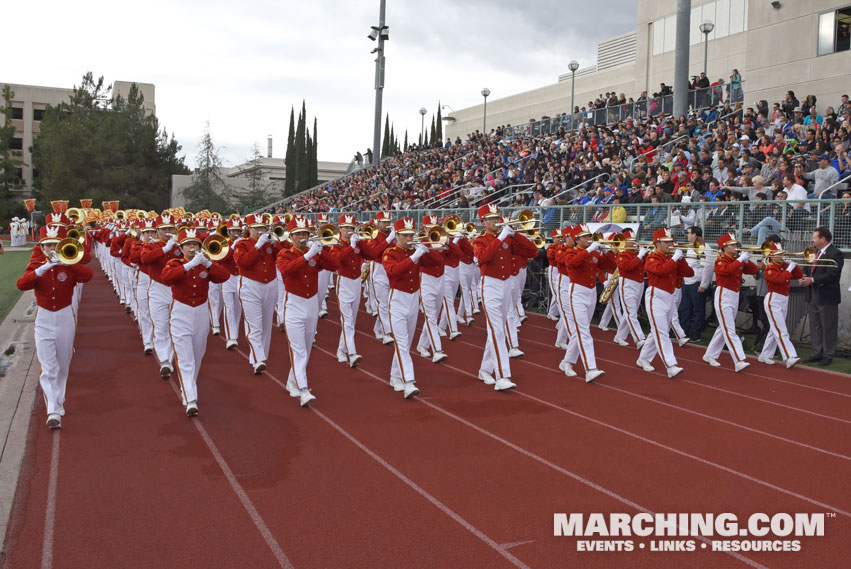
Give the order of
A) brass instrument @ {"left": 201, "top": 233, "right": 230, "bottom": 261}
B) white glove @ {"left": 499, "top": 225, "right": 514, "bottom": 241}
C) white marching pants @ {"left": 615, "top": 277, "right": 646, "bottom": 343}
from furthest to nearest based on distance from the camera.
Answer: white marching pants @ {"left": 615, "top": 277, "right": 646, "bottom": 343} → white glove @ {"left": 499, "top": 225, "right": 514, "bottom": 241} → brass instrument @ {"left": 201, "top": 233, "right": 230, "bottom": 261}

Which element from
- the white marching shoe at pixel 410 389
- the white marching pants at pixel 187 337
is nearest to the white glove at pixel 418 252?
the white marching shoe at pixel 410 389

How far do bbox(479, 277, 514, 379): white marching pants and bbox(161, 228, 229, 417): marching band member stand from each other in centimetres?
309

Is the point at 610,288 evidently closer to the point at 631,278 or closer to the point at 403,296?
the point at 631,278

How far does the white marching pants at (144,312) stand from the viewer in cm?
1070

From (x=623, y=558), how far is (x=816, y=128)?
1247cm

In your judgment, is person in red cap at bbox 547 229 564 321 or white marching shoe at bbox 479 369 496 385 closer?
white marching shoe at bbox 479 369 496 385

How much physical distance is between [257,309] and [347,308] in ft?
4.56

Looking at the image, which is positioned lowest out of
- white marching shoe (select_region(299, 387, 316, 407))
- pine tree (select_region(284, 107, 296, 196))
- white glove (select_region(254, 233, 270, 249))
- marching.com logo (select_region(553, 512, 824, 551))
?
marching.com logo (select_region(553, 512, 824, 551))

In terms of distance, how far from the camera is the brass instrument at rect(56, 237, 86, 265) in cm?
685

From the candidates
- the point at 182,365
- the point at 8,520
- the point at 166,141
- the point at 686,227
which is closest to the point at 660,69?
the point at 686,227

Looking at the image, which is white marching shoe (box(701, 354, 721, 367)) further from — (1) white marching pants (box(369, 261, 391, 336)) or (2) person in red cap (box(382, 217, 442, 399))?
(1) white marching pants (box(369, 261, 391, 336))

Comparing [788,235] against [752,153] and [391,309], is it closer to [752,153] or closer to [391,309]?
[752,153]

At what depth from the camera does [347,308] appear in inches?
407

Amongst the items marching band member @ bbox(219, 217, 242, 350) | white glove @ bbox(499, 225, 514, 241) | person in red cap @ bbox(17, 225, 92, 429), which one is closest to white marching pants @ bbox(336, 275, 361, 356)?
marching band member @ bbox(219, 217, 242, 350)
